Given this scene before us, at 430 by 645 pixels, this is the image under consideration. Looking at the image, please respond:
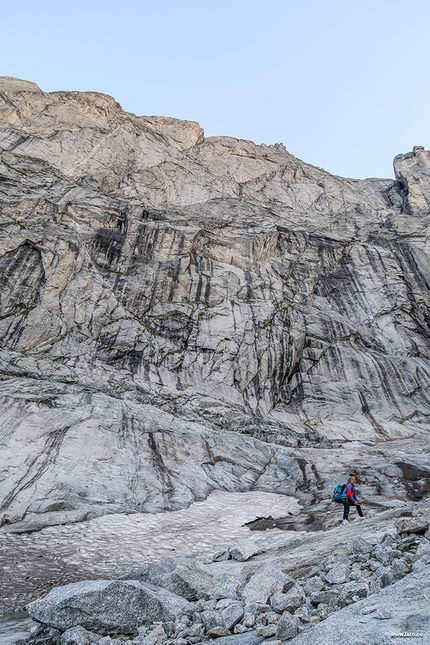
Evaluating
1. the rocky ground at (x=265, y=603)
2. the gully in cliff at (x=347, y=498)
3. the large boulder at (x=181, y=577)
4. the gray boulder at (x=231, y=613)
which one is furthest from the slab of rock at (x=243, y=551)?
the gray boulder at (x=231, y=613)

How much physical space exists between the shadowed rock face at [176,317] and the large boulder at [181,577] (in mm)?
11741

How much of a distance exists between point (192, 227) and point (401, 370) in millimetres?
32119

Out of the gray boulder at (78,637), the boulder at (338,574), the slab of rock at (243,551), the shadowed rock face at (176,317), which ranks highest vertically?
the shadowed rock face at (176,317)

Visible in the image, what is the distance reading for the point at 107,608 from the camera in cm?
783

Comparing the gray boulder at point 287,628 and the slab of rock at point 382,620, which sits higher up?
the slab of rock at point 382,620

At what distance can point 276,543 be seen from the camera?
15.3 meters

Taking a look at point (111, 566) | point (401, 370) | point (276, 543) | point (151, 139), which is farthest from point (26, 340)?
point (151, 139)

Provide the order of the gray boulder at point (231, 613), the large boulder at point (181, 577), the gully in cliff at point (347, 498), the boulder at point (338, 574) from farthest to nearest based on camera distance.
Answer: the gully in cliff at point (347, 498)
the large boulder at point (181, 577)
the boulder at point (338, 574)
the gray boulder at point (231, 613)

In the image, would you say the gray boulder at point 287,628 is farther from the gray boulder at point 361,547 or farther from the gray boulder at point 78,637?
the gray boulder at point 361,547

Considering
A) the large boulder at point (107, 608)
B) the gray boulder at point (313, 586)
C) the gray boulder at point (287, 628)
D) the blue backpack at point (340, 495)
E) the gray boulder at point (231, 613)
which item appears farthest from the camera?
the blue backpack at point (340, 495)

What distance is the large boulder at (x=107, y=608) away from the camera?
7.67 metres

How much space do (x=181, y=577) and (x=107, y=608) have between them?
208cm

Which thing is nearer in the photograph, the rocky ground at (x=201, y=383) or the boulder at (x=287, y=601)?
the boulder at (x=287, y=601)

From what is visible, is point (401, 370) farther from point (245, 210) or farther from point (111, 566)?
point (111, 566)
